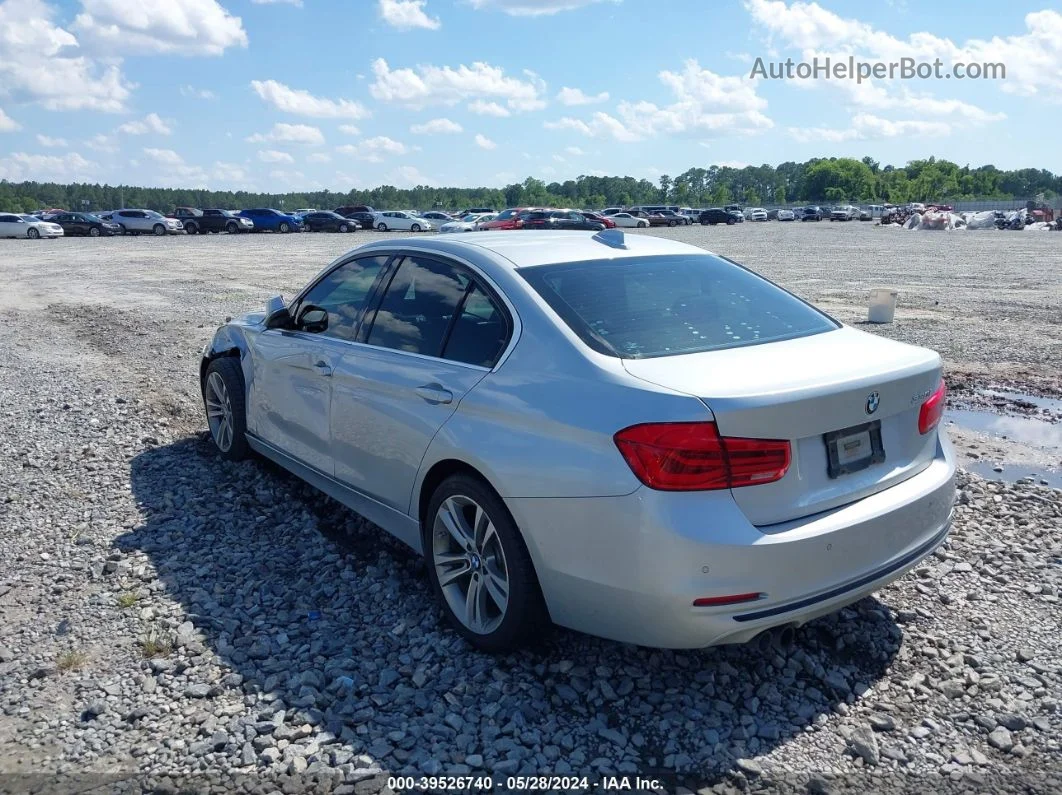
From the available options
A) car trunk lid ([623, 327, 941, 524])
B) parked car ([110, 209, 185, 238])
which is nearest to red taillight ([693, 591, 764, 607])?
car trunk lid ([623, 327, 941, 524])

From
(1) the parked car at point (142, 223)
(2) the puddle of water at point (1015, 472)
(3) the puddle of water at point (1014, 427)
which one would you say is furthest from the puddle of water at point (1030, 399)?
(1) the parked car at point (142, 223)

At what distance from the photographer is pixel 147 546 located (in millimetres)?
5074

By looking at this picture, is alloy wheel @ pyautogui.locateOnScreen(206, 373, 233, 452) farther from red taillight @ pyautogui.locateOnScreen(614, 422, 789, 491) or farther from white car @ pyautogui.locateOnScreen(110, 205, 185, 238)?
white car @ pyautogui.locateOnScreen(110, 205, 185, 238)

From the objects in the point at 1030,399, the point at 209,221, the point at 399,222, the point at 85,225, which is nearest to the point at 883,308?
the point at 1030,399

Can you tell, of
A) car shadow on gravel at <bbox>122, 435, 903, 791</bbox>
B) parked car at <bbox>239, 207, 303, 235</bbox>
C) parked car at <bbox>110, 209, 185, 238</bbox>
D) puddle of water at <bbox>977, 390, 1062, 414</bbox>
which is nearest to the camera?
car shadow on gravel at <bbox>122, 435, 903, 791</bbox>

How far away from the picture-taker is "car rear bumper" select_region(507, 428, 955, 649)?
10.1 ft

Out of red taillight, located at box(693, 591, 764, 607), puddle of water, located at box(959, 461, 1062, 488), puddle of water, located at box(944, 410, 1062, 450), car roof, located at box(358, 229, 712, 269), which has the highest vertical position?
car roof, located at box(358, 229, 712, 269)

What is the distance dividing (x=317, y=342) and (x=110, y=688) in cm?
213

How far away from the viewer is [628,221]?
64.2m

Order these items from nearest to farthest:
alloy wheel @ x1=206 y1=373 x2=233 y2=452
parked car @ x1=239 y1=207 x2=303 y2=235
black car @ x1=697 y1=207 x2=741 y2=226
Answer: alloy wheel @ x1=206 y1=373 x2=233 y2=452 → parked car @ x1=239 y1=207 x2=303 y2=235 → black car @ x1=697 y1=207 x2=741 y2=226

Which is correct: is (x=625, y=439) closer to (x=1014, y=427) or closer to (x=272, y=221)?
(x=1014, y=427)

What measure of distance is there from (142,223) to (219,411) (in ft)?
180

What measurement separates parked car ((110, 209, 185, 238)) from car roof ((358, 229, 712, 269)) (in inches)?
2222

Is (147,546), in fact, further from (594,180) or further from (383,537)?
(594,180)
